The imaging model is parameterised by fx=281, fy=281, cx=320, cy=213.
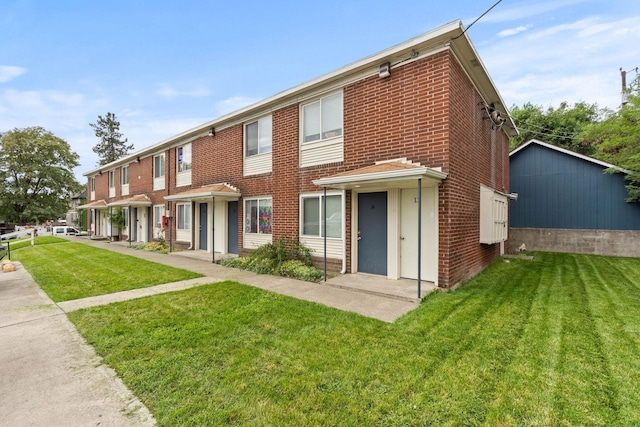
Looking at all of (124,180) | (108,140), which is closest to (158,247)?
(124,180)

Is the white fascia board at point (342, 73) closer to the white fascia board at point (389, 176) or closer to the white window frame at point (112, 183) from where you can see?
the white fascia board at point (389, 176)

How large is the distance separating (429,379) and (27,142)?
43.4 metres

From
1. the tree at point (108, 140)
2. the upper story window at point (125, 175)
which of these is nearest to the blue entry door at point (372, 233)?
the upper story window at point (125, 175)

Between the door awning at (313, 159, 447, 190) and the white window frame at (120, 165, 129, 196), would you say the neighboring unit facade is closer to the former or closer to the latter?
the door awning at (313, 159, 447, 190)

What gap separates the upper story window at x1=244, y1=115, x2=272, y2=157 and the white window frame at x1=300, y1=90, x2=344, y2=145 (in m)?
1.58

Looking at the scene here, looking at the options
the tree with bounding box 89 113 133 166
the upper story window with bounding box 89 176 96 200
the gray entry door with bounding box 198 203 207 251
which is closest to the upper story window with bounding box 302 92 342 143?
the gray entry door with bounding box 198 203 207 251

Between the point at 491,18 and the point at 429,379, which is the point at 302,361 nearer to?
the point at 429,379

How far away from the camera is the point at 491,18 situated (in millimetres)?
5555

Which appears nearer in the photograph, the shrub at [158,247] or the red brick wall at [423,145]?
the red brick wall at [423,145]

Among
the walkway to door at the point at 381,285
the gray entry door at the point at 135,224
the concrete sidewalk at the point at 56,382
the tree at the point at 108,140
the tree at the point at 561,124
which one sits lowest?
the concrete sidewalk at the point at 56,382

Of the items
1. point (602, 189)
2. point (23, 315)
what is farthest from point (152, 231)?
point (602, 189)

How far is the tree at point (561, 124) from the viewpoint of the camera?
20375 mm

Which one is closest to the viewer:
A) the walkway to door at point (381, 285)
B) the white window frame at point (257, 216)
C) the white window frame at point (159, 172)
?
the walkway to door at point (381, 285)

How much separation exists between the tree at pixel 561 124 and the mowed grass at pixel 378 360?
67.0ft
